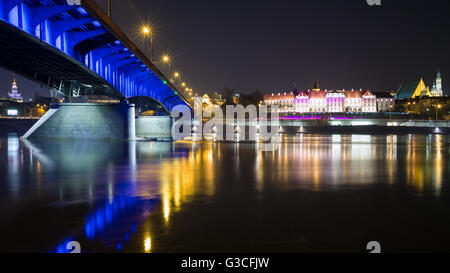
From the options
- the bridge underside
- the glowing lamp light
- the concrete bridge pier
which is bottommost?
the glowing lamp light

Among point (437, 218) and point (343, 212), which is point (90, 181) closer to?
point (343, 212)

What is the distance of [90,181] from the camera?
591 inches

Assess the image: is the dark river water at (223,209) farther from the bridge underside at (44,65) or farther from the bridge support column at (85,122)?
the bridge support column at (85,122)

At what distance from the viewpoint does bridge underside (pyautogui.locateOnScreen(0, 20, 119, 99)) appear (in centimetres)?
2028

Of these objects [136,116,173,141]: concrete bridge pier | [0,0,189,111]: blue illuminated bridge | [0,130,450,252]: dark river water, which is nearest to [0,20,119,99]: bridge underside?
[0,0,189,111]: blue illuminated bridge

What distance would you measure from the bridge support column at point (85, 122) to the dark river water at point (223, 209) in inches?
934

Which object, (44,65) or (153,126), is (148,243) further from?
(153,126)

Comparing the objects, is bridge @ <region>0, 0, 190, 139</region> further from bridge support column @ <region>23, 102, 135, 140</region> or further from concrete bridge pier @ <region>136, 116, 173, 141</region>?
concrete bridge pier @ <region>136, 116, 173, 141</region>

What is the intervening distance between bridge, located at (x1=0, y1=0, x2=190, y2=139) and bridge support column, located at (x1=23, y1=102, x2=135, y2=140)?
1394 millimetres

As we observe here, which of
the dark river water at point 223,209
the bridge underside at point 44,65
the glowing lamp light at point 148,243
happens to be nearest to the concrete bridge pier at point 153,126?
the bridge underside at point 44,65

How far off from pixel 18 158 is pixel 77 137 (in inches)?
745

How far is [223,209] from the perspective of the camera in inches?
409

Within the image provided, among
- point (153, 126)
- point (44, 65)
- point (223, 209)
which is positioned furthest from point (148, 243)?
point (153, 126)

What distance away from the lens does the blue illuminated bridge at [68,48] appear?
19453 millimetres
